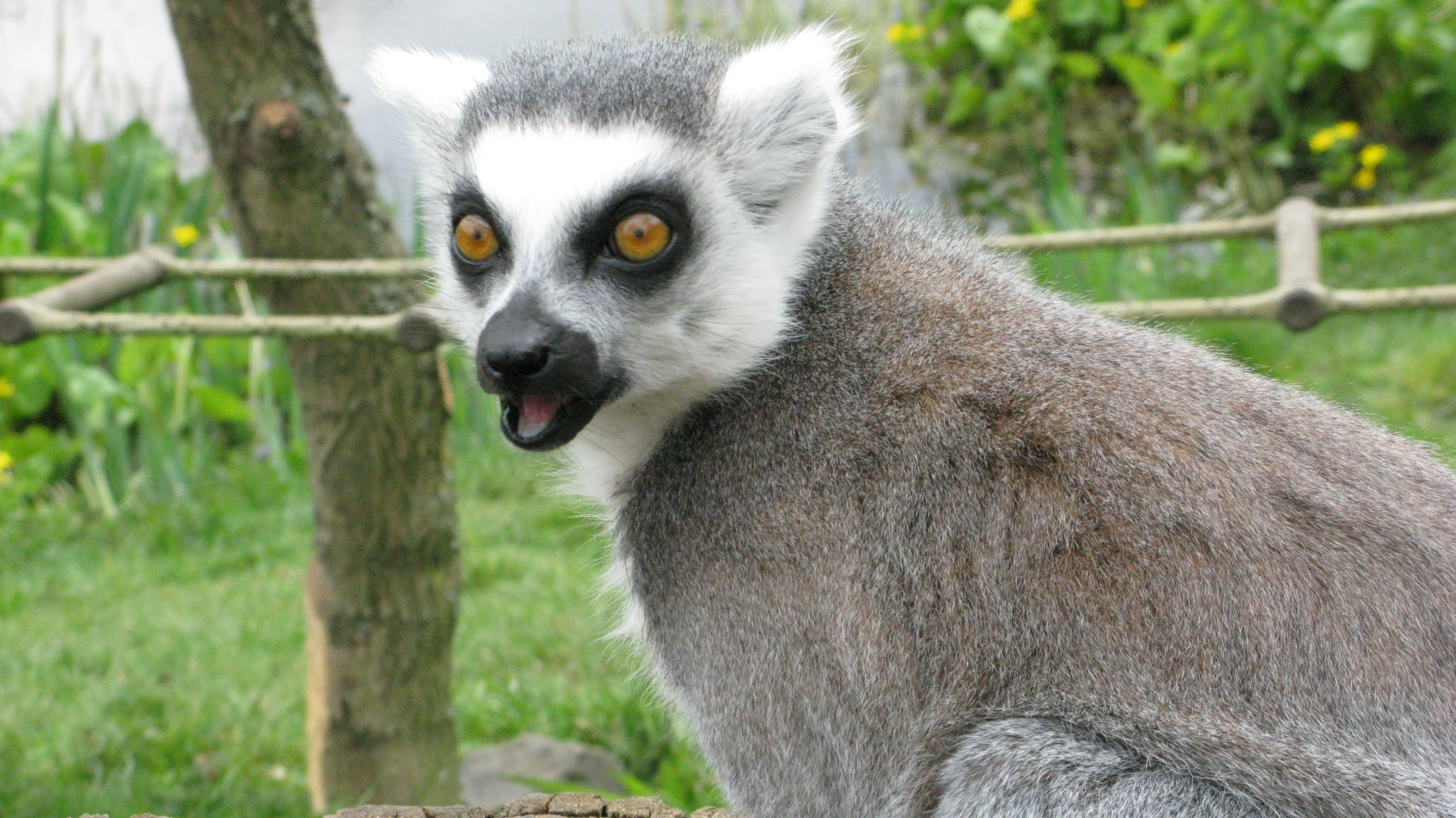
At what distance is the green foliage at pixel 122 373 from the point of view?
7.38m

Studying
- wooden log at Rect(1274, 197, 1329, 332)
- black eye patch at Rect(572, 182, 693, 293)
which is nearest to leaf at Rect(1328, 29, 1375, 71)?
wooden log at Rect(1274, 197, 1329, 332)

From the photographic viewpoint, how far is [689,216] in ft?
8.21

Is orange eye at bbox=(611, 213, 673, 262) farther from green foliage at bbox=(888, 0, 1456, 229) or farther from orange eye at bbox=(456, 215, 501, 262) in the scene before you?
green foliage at bbox=(888, 0, 1456, 229)

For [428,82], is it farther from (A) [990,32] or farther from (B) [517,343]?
(A) [990,32]

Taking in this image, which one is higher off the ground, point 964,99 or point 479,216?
point 479,216

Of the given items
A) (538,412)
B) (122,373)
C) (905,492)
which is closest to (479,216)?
(538,412)

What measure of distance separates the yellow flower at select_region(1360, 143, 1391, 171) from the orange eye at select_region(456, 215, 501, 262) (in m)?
7.67

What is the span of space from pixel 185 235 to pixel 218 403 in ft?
3.55

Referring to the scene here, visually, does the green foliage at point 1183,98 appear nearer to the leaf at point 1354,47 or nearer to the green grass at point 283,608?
the leaf at point 1354,47

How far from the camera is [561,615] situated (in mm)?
6203

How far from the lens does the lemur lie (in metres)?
2.18

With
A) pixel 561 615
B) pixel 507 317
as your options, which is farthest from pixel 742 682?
pixel 561 615

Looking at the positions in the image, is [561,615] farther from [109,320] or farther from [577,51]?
[577,51]

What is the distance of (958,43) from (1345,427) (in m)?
7.73
